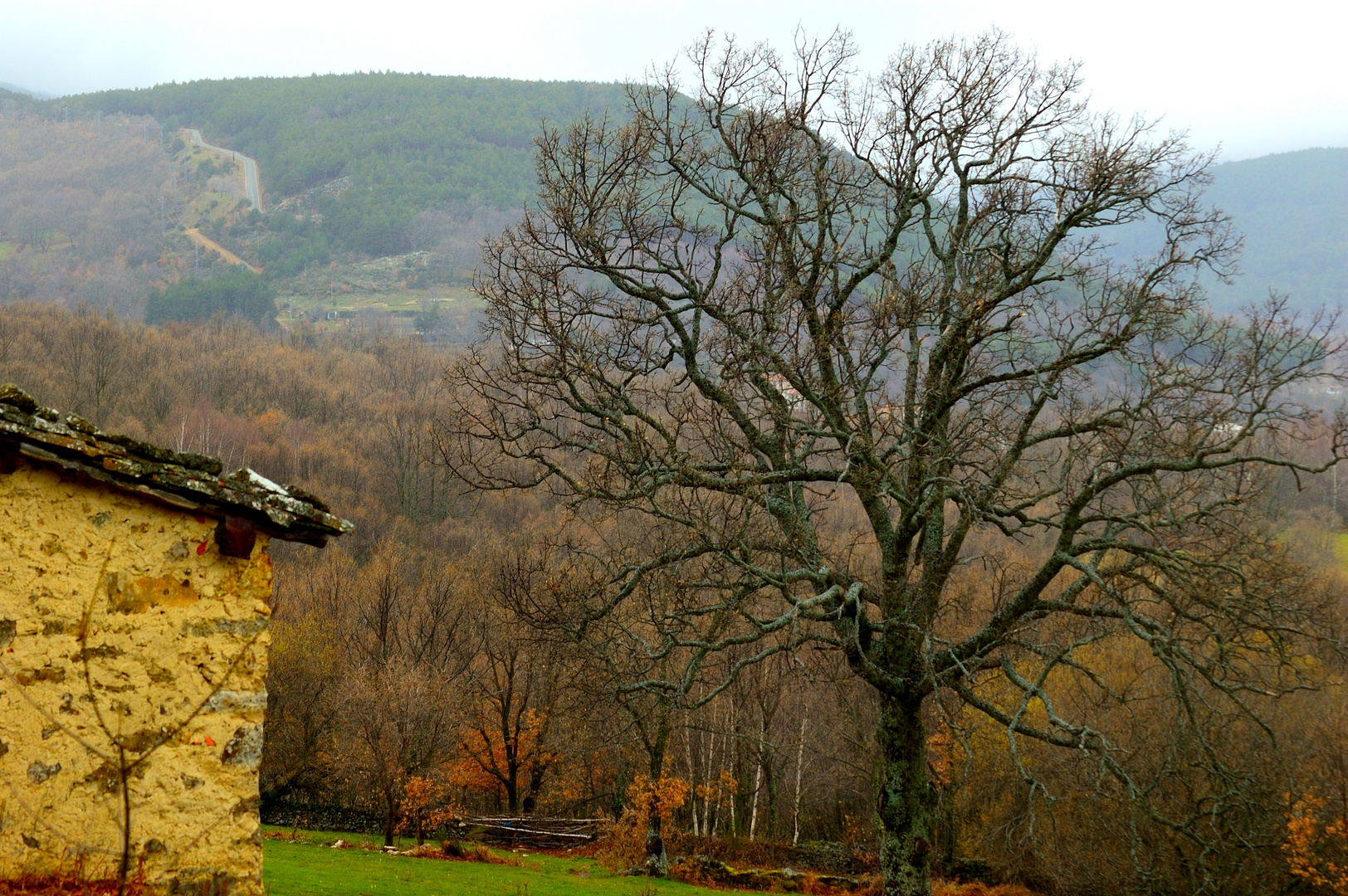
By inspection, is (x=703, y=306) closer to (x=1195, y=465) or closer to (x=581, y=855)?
(x=1195, y=465)

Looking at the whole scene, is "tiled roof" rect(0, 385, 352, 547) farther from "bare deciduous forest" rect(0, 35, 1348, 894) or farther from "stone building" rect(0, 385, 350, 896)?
"bare deciduous forest" rect(0, 35, 1348, 894)

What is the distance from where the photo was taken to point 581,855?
104 ft

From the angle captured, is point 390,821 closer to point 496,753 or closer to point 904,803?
point 496,753

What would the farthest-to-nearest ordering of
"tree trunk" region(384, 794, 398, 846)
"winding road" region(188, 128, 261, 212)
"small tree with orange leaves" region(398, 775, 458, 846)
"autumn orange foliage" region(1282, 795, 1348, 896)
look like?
"winding road" region(188, 128, 261, 212)
"small tree with orange leaves" region(398, 775, 458, 846)
"tree trunk" region(384, 794, 398, 846)
"autumn orange foliage" region(1282, 795, 1348, 896)

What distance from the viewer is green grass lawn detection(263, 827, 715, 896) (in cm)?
1673

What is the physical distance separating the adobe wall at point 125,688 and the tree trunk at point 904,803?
8949 mm

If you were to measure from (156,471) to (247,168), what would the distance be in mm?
192523

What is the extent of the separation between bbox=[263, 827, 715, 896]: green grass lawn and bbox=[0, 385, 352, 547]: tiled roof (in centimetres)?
913

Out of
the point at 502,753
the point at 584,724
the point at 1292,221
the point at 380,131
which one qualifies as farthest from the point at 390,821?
the point at 380,131

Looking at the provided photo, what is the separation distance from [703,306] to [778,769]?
2927cm

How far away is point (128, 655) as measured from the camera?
6.60m

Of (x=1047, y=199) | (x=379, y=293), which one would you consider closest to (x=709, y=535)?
(x=1047, y=199)

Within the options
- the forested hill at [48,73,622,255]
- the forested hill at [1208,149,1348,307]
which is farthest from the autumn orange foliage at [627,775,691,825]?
the forested hill at [48,73,622,255]

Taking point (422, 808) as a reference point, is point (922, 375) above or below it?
above
